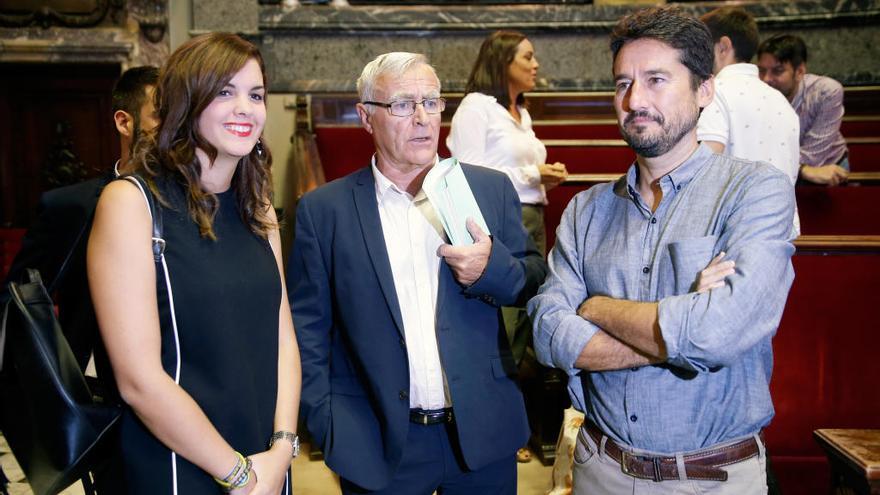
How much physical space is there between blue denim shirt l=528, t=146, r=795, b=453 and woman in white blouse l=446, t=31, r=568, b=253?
1.84 m

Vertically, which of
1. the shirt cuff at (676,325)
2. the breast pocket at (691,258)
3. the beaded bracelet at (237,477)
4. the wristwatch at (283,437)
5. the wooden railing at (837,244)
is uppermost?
the breast pocket at (691,258)

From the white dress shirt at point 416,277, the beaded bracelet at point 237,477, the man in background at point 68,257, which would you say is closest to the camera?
the beaded bracelet at point 237,477

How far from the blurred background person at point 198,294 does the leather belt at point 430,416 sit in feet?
1.09

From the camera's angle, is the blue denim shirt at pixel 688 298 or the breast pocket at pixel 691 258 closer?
the blue denim shirt at pixel 688 298

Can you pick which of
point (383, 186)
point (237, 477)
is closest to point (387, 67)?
point (383, 186)

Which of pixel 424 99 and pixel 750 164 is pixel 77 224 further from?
pixel 750 164

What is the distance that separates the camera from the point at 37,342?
148 cm

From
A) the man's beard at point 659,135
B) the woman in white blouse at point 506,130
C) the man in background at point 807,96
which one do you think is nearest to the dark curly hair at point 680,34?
the man's beard at point 659,135

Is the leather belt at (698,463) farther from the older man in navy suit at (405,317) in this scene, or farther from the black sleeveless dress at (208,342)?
the black sleeveless dress at (208,342)

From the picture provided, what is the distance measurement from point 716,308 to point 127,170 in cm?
116

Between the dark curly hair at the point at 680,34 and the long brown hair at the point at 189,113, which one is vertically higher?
the dark curly hair at the point at 680,34

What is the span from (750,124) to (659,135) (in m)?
1.33

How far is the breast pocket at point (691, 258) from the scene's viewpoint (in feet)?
5.34

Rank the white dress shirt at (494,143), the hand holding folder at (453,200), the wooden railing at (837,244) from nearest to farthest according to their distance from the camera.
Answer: the hand holding folder at (453,200) < the wooden railing at (837,244) < the white dress shirt at (494,143)
